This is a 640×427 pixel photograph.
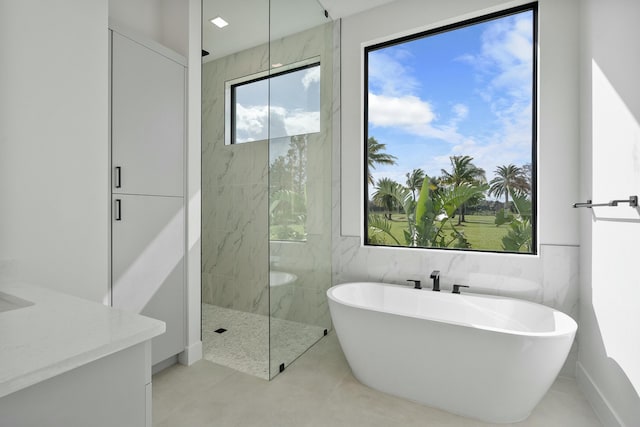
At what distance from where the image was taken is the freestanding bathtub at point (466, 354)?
→ 1.67 meters

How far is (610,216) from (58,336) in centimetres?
245

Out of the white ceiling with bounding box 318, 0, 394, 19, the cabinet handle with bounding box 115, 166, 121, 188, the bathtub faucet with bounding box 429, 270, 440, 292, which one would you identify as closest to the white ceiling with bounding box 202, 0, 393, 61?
the white ceiling with bounding box 318, 0, 394, 19

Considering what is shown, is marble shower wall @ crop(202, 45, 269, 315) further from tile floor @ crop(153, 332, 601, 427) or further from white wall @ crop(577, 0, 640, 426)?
white wall @ crop(577, 0, 640, 426)

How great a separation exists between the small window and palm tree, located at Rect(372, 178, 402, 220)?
78 centimetres

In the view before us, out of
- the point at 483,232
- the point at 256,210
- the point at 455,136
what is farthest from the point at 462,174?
the point at 256,210

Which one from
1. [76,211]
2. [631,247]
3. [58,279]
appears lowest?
[58,279]

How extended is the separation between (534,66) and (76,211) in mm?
3128

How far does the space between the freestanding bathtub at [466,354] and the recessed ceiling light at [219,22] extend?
2602 mm

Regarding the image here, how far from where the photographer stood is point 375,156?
121 inches

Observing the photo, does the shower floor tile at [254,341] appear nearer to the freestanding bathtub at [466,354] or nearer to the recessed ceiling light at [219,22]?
the freestanding bathtub at [466,354]

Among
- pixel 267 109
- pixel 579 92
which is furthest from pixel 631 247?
pixel 267 109

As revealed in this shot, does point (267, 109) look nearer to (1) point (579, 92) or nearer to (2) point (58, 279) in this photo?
(2) point (58, 279)

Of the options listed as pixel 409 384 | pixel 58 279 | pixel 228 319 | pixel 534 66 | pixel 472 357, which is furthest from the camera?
pixel 228 319

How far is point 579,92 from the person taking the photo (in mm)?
2227
